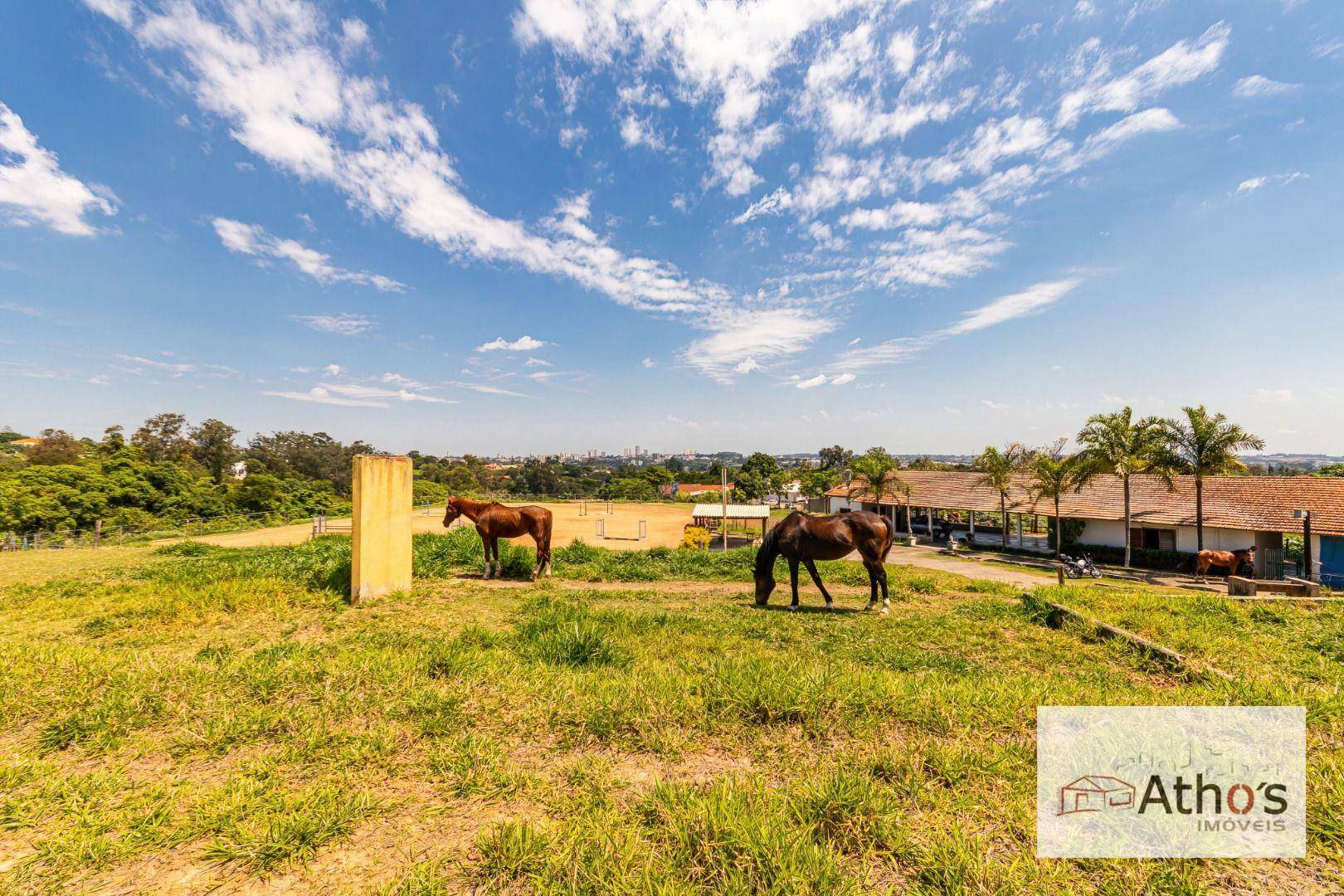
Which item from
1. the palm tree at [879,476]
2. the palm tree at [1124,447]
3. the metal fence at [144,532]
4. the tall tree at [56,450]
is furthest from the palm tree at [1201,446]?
the tall tree at [56,450]

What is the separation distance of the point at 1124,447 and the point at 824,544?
2365 centimetres

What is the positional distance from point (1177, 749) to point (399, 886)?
16.8 ft

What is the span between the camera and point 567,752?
11.9ft

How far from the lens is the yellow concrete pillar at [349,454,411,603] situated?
9227 millimetres

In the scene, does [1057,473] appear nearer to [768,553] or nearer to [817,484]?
[768,553]

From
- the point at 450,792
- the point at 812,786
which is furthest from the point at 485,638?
the point at 812,786

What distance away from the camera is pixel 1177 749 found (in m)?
3.33

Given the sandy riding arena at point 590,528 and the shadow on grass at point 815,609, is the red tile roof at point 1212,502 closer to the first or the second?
the sandy riding arena at point 590,528

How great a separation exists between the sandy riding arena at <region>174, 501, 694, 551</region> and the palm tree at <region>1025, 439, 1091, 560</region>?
2141 centimetres

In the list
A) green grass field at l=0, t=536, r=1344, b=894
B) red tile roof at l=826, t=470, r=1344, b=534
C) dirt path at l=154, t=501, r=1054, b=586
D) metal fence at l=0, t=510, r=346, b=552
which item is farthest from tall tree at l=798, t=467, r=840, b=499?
green grass field at l=0, t=536, r=1344, b=894

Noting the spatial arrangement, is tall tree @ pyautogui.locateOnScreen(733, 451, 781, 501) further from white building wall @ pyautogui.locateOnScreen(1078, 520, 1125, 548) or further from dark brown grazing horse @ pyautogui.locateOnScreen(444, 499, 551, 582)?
dark brown grazing horse @ pyautogui.locateOnScreen(444, 499, 551, 582)

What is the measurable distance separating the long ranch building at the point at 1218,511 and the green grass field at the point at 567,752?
19.7 meters

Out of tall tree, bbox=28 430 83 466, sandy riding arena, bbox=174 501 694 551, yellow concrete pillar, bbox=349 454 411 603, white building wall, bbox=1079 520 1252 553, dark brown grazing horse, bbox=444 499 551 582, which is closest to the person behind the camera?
yellow concrete pillar, bbox=349 454 411 603

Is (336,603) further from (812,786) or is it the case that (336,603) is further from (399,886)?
(812,786)
